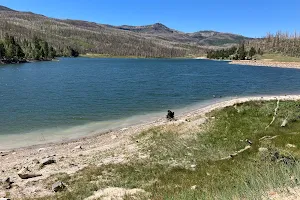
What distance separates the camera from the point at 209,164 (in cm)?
1886

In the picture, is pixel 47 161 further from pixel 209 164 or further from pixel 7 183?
pixel 209 164

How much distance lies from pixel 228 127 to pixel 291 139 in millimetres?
7654

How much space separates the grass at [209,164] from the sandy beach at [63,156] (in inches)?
46.2

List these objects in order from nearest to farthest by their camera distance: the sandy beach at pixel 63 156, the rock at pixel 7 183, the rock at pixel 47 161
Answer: the rock at pixel 7 183, the sandy beach at pixel 63 156, the rock at pixel 47 161

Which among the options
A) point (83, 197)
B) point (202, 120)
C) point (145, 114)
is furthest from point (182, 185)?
point (145, 114)

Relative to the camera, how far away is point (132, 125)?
3712cm

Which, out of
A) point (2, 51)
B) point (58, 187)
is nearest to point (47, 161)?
point (58, 187)

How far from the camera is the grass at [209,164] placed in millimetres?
10656

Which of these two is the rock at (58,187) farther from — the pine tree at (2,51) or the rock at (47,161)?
the pine tree at (2,51)

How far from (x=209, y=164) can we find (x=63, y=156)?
39.3 ft

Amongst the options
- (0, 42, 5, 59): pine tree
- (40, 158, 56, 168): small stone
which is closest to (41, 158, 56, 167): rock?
(40, 158, 56, 168): small stone

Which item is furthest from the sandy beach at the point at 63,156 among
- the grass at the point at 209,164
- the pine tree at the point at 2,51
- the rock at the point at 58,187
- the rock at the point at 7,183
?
Answer: the pine tree at the point at 2,51

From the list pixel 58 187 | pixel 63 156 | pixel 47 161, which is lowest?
pixel 63 156

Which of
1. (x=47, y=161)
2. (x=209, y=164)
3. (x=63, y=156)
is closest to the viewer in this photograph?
(x=209, y=164)
